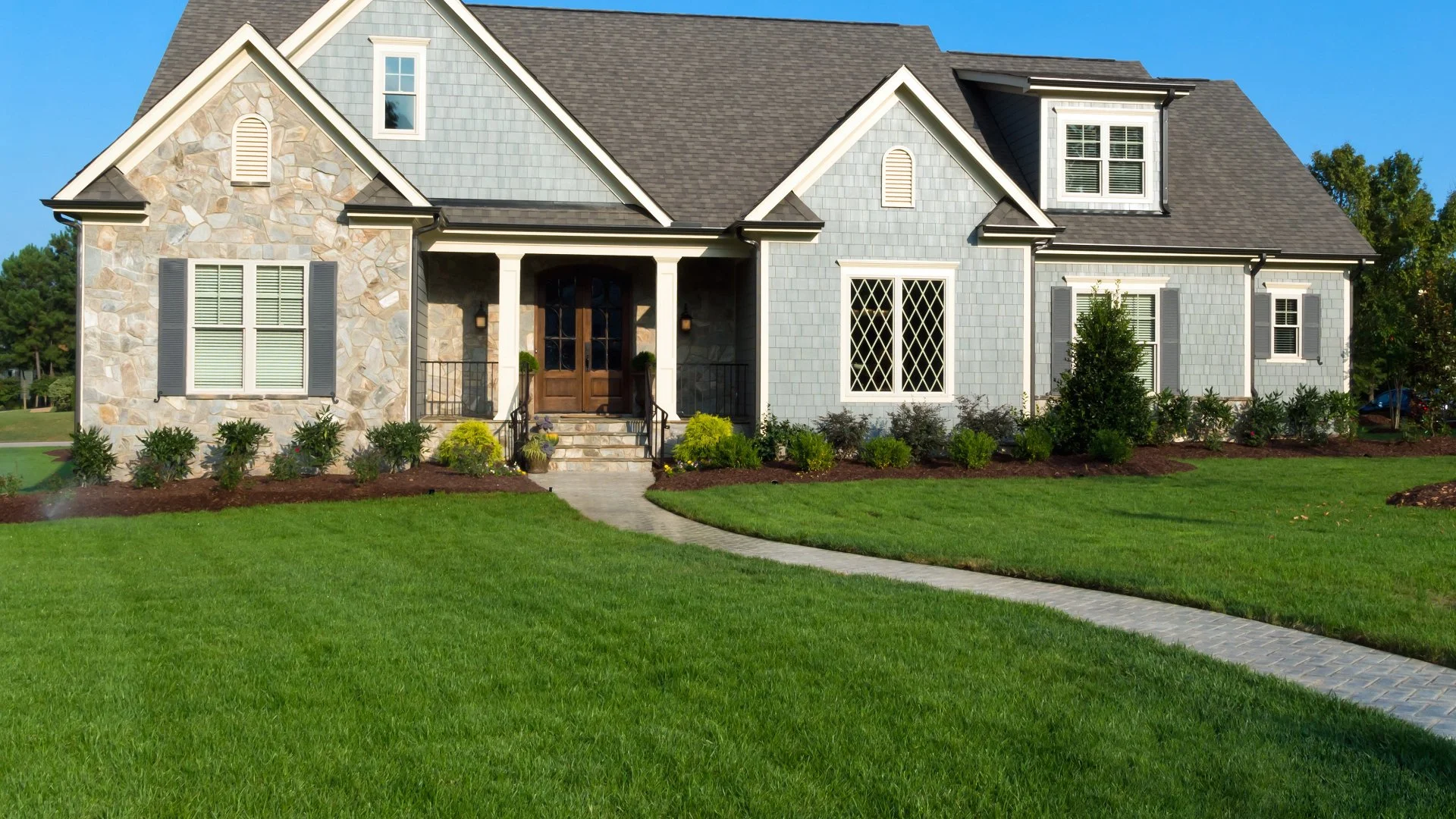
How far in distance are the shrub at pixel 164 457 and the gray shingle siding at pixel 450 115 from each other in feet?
16.8

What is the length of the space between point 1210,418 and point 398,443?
12804 millimetres

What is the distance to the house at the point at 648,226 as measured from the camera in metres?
15.8

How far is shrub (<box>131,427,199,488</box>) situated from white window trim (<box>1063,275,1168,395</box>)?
44.0 ft

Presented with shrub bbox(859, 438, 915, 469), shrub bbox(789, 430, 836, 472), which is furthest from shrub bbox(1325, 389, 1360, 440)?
shrub bbox(789, 430, 836, 472)

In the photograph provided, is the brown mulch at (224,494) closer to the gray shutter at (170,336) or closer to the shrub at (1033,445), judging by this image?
the gray shutter at (170,336)

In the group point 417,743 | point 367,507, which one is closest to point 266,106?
point 367,507

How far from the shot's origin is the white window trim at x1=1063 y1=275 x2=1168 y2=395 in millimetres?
19906

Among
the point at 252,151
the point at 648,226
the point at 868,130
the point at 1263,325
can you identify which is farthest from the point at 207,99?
the point at 1263,325

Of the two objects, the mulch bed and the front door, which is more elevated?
the front door

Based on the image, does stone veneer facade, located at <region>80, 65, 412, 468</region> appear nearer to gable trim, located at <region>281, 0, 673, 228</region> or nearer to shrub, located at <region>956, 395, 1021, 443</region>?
gable trim, located at <region>281, 0, 673, 228</region>

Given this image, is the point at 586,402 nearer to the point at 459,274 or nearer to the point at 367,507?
the point at 459,274

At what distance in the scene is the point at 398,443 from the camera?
51.3ft

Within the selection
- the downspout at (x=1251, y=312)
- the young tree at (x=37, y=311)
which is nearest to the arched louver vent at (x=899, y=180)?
the downspout at (x=1251, y=312)

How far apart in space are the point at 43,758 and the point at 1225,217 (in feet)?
66.6
